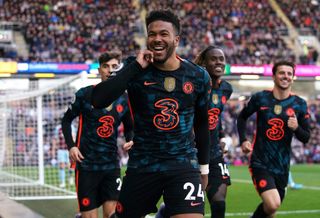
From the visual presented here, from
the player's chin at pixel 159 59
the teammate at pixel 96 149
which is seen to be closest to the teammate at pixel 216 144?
the teammate at pixel 96 149

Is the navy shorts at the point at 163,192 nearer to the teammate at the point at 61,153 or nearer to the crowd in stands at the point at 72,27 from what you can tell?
the teammate at the point at 61,153

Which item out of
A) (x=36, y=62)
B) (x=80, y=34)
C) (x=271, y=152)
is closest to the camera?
(x=271, y=152)

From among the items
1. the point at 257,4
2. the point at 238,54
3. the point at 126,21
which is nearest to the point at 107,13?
the point at 126,21

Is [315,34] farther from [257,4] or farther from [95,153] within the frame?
[95,153]

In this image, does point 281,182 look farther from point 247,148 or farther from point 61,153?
point 61,153

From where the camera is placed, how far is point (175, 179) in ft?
15.4

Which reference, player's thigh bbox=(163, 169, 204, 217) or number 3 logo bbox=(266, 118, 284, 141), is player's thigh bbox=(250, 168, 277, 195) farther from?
player's thigh bbox=(163, 169, 204, 217)

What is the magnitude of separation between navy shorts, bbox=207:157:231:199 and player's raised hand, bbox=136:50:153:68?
121 inches

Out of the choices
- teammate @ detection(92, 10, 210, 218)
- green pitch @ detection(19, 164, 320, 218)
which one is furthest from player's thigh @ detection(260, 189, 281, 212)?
green pitch @ detection(19, 164, 320, 218)

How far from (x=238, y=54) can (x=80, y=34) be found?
8.61 m

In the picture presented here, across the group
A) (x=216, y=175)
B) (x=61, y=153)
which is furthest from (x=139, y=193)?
(x=61, y=153)

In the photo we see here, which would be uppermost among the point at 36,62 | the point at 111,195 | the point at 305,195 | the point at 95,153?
the point at 36,62

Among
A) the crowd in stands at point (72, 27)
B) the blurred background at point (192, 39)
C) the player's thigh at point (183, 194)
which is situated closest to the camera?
the player's thigh at point (183, 194)

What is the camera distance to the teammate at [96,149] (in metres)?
→ 6.87
